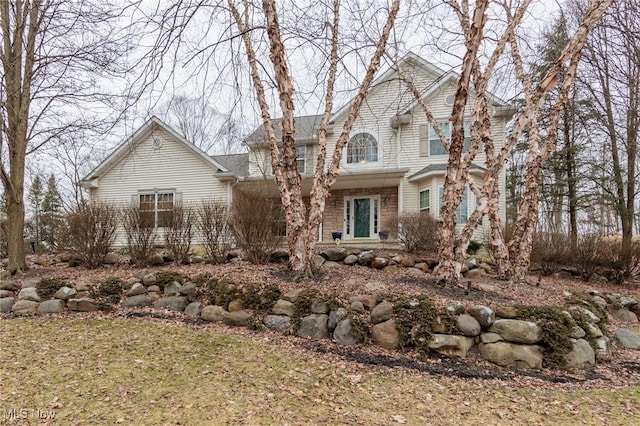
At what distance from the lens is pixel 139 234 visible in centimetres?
647

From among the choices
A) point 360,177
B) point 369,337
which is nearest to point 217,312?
point 369,337

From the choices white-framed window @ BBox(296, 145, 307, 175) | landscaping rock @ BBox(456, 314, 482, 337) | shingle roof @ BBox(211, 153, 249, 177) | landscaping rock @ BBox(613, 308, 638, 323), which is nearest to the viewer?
landscaping rock @ BBox(456, 314, 482, 337)

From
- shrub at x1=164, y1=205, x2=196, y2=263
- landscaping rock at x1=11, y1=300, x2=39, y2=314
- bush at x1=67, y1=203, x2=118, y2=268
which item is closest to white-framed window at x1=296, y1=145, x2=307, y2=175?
shrub at x1=164, y1=205, x2=196, y2=263

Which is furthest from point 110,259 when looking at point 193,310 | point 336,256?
point 336,256

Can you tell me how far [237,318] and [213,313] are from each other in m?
0.38

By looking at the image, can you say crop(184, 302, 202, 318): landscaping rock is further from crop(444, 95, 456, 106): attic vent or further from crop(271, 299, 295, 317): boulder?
crop(444, 95, 456, 106): attic vent

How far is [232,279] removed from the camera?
5160 millimetres

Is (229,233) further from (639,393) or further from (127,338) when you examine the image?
(639,393)

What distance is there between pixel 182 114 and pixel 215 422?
73.4 feet

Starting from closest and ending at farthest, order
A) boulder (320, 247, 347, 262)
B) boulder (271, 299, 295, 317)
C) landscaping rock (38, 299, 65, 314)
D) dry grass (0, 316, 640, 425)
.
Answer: dry grass (0, 316, 640, 425), boulder (271, 299, 295, 317), landscaping rock (38, 299, 65, 314), boulder (320, 247, 347, 262)

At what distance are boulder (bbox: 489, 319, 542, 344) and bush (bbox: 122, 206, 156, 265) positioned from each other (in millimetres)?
5798

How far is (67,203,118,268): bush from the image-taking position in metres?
6.32

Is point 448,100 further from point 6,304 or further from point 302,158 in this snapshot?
point 6,304

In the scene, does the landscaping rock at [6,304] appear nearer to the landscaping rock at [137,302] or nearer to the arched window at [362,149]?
the landscaping rock at [137,302]
